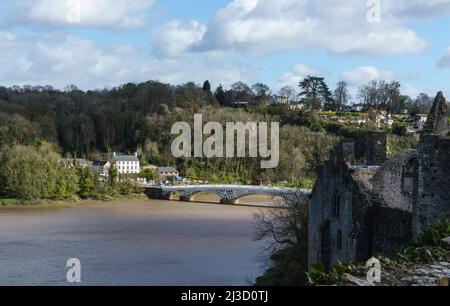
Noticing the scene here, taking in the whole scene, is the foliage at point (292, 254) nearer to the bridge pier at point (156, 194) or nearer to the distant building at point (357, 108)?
the bridge pier at point (156, 194)

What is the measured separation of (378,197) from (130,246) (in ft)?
76.6

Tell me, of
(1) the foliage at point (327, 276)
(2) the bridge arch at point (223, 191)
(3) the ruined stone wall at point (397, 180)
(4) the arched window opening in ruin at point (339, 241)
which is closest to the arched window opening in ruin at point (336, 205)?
(4) the arched window opening in ruin at point (339, 241)

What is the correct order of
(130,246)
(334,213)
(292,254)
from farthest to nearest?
(130,246) < (292,254) < (334,213)

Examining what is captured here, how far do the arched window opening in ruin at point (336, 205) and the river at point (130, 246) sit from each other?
29.0 feet

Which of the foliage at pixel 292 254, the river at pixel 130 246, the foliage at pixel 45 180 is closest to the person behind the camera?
the foliage at pixel 292 254

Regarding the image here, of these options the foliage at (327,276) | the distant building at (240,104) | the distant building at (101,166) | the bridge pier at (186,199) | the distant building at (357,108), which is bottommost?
the bridge pier at (186,199)

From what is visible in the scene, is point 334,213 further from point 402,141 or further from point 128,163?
point 128,163

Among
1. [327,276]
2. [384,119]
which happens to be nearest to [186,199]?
[384,119]

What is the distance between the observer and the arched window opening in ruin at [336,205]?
62.4ft

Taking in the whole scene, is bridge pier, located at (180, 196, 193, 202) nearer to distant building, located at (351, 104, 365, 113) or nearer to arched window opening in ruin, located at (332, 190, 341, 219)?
distant building, located at (351, 104, 365, 113)

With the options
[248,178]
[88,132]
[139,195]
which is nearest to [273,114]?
[248,178]

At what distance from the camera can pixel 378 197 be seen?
56.2ft

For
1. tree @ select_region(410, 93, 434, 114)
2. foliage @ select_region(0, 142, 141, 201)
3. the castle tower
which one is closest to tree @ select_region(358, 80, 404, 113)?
tree @ select_region(410, 93, 434, 114)
